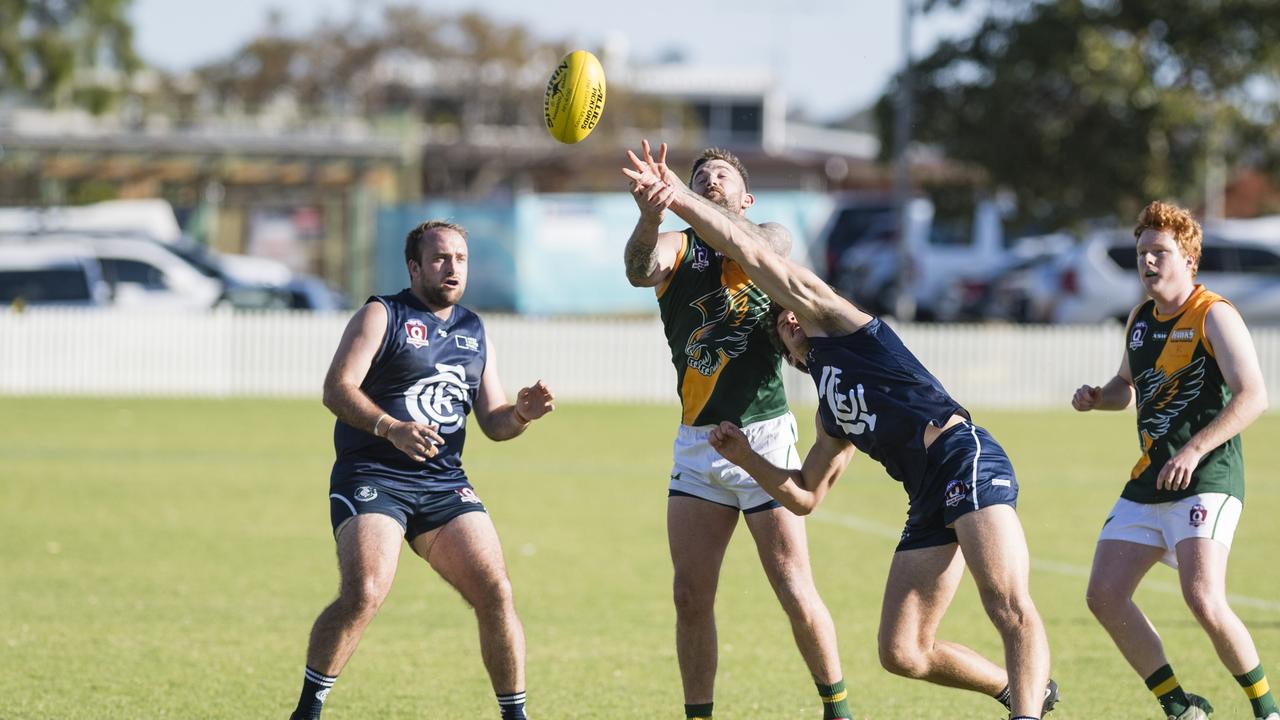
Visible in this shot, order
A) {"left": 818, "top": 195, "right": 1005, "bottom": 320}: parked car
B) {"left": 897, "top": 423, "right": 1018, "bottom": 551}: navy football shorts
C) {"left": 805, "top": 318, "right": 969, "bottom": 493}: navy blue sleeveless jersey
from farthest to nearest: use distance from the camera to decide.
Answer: {"left": 818, "top": 195, "right": 1005, "bottom": 320}: parked car → {"left": 805, "top": 318, "right": 969, "bottom": 493}: navy blue sleeveless jersey → {"left": 897, "top": 423, "right": 1018, "bottom": 551}: navy football shorts

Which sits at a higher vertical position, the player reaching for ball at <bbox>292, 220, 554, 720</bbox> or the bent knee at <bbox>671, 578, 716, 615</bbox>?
the player reaching for ball at <bbox>292, 220, 554, 720</bbox>

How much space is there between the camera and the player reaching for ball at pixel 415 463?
19.9ft

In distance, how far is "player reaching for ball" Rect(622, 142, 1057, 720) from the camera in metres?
5.43

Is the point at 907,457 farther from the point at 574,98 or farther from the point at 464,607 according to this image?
the point at 464,607

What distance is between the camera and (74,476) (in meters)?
14.9

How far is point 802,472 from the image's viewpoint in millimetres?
5984

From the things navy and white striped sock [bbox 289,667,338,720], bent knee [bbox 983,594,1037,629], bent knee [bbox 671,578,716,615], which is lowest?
navy and white striped sock [bbox 289,667,338,720]

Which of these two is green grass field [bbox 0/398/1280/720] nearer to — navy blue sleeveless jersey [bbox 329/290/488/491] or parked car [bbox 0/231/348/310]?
navy blue sleeveless jersey [bbox 329/290/488/491]

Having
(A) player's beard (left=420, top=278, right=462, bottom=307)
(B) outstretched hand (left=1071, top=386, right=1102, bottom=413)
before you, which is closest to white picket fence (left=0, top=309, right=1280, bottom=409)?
(B) outstretched hand (left=1071, top=386, right=1102, bottom=413)

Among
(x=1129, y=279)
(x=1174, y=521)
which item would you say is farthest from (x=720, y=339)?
(x=1129, y=279)

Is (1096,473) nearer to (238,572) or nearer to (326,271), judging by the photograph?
(238,572)

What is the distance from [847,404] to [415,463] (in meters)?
1.80

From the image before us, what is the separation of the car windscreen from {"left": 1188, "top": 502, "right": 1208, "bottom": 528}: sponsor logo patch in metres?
21.1

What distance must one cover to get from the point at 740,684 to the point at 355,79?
176ft
